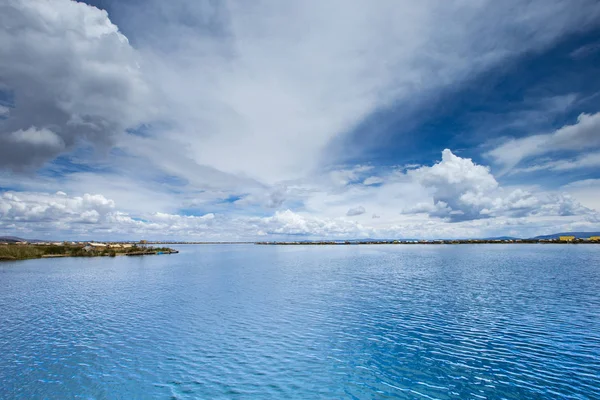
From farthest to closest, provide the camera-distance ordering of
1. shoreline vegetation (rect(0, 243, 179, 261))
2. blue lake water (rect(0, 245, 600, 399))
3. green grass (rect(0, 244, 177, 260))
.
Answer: green grass (rect(0, 244, 177, 260)) → shoreline vegetation (rect(0, 243, 179, 261)) → blue lake water (rect(0, 245, 600, 399))

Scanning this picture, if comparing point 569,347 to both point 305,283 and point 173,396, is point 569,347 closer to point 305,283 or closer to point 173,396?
point 173,396

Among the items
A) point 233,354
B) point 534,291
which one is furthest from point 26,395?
point 534,291

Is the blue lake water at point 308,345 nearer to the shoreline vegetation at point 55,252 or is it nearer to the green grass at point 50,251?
the shoreline vegetation at point 55,252

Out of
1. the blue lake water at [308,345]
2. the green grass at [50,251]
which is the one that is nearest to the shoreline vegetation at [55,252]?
the green grass at [50,251]

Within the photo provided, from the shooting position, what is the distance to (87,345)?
23.7 m

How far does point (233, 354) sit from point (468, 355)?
16762 mm

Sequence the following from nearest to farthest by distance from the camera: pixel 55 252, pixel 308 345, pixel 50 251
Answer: pixel 308 345
pixel 50 251
pixel 55 252

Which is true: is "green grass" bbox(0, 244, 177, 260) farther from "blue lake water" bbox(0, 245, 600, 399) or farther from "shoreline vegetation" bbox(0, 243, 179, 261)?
"blue lake water" bbox(0, 245, 600, 399)

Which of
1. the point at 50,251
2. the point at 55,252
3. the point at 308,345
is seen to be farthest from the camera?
the point at 55,252

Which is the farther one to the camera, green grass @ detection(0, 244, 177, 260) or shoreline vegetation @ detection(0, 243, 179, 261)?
green grass @ detection(0, 244, 177, 260)

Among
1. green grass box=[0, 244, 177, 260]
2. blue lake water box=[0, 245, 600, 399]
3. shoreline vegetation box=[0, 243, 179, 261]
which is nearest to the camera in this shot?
blue lake water box=[0, 245, 600, 399]

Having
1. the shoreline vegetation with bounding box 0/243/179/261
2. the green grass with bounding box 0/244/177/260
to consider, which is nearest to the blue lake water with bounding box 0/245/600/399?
the shoreline vegetation with bounding box 0/243/179/261

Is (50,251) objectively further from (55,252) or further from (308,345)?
(308,345)

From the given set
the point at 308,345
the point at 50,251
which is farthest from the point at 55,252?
the point at 308,345
